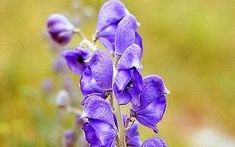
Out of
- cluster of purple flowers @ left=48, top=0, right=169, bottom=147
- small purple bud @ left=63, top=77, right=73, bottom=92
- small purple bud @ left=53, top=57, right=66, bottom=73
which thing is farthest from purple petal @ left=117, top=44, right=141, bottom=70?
small purple bud @ left=53, top=57, right=66, bottom=73

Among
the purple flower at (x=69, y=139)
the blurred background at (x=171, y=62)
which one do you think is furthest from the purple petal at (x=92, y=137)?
the blurred background at (x=171, y=62)

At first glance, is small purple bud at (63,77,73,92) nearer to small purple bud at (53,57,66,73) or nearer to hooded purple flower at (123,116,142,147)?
small purple bud at (53,57,66,73)

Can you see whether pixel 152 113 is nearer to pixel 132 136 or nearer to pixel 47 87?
pixel 132 136

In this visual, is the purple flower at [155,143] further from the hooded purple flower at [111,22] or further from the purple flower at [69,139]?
the purple flower at [69,139]

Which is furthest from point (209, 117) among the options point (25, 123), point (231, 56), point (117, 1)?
point (117, 1)

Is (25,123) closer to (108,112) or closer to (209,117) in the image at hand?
(209,117)

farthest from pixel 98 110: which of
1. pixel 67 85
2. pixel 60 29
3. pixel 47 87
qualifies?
pixel 47 87
